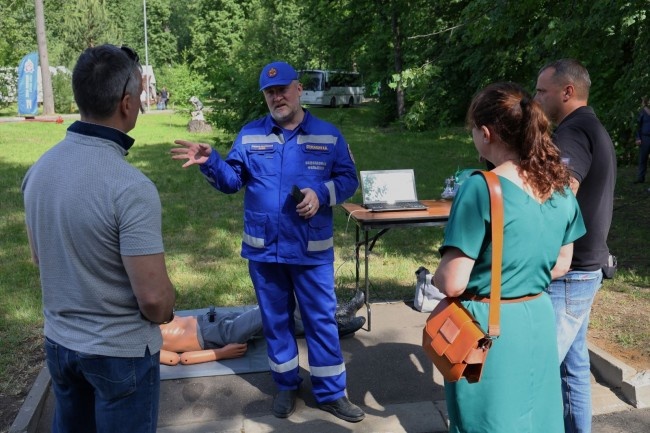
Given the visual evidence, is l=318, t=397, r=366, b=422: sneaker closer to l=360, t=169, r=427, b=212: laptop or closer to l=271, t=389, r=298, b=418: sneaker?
l=271, t=389, r=298, b=418: sneaker

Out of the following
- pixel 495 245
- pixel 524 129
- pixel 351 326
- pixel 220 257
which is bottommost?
pixel 220 257

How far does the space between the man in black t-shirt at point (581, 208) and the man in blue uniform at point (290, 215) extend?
1.33 meters

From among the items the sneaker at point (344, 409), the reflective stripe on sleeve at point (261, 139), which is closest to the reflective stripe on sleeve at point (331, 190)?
the reflective stripe on sleeve at point (261, 139)

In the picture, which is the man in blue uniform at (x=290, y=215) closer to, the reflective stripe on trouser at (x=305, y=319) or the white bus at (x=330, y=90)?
the reflective stripe on trouser at (x=305, y=319)

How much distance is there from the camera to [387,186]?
5379 millimetres

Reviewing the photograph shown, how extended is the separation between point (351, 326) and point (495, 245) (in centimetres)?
304

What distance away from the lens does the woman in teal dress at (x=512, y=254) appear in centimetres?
224

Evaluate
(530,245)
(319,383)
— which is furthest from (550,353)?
(319,383)

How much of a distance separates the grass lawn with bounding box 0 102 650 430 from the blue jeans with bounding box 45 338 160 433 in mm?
2283

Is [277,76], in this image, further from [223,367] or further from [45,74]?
[45,74]

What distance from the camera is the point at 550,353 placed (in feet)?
7.95

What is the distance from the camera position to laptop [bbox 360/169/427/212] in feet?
17.3

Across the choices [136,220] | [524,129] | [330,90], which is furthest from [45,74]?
[524,129]

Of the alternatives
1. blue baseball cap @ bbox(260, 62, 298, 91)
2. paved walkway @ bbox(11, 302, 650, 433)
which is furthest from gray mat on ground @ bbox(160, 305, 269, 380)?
blue baseball cap @ bbox(260, 62, 298, 91)
